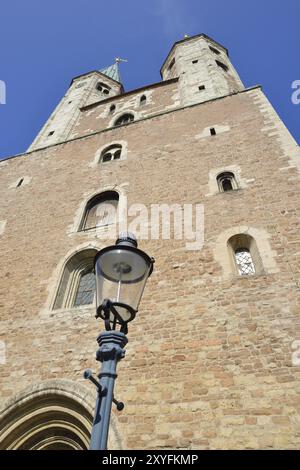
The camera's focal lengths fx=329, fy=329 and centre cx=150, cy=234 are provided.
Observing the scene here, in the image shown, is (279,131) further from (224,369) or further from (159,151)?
(224,369)

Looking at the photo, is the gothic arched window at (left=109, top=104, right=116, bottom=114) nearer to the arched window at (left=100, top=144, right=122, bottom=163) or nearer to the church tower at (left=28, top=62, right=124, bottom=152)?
the church tower at (left=28, top=62, right=124, bottom=152)

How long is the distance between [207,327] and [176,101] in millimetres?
11249

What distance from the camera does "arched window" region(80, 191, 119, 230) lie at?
336 inches

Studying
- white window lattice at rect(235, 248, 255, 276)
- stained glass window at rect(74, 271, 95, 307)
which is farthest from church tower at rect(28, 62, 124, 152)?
white window lattice at rect(235, 248, 255, 276)

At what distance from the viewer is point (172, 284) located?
6.11m

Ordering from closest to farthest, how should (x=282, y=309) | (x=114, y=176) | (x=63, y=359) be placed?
(x=282, y=309) < (x=63, y=359) < (x=114, y=176)

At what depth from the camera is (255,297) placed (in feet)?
17.8

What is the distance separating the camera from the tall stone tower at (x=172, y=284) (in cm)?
445

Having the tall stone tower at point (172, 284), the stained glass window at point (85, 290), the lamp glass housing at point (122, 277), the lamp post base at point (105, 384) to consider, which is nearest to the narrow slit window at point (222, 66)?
the tall stone tower at point (172, 284)

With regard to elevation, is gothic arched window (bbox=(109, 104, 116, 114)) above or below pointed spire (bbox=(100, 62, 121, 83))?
below

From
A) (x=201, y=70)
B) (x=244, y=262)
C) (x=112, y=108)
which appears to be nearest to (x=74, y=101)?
(x=112, y=108)

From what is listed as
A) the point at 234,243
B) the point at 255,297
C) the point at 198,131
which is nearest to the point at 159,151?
the point at 198,131

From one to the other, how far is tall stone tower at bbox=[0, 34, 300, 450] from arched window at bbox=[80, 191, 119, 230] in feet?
0.15

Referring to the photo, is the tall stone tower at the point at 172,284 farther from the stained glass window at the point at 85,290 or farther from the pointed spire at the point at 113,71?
the pointed spire at the point at 113,71
